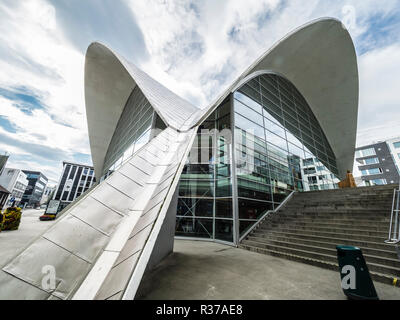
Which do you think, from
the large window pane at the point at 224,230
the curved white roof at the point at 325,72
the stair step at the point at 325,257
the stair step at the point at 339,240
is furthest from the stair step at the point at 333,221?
the curved white roof at the point at 325,72

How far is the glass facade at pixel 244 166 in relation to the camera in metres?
7.80

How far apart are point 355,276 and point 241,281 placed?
1894 millimetres

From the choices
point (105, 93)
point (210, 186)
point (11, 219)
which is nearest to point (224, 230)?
point (210, 186)

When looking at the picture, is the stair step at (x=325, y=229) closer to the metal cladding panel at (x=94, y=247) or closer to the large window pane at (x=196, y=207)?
the large window pane at (x=196, y=207)

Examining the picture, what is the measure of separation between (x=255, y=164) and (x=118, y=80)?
15.6 m

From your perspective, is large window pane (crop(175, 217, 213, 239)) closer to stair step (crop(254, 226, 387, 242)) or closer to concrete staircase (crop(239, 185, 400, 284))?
concrete staircase (crop(239, 185, 400, 284))

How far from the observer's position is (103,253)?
2.04 metres

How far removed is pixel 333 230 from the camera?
5.45 metres

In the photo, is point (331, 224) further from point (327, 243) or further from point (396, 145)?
point (396, 145)

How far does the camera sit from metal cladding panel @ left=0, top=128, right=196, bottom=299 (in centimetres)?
157

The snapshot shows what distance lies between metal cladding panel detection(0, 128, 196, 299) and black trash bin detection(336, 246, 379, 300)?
3.15 meters

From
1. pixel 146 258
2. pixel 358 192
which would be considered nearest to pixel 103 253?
pixel 146 258

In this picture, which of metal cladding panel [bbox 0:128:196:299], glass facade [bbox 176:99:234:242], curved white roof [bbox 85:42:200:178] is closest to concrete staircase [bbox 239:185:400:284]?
glass facade [bbox 176:99:234:242]

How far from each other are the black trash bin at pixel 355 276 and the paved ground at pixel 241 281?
0.25 meters
